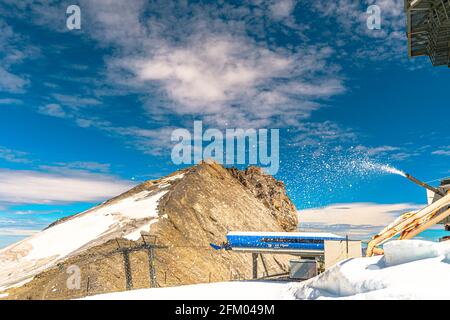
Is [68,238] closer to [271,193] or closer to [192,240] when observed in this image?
[192,240]

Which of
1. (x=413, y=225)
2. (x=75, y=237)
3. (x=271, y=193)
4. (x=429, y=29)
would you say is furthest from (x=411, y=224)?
(x=271, y=193)

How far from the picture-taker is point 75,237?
56438 mm

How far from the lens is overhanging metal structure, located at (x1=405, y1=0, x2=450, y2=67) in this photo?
93.5ft

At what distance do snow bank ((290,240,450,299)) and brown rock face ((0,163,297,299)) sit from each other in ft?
78.6

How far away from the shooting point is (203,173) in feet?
259

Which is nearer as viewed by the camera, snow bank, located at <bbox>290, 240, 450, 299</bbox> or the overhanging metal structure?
snow bank, located at <bbox>290, 240, 450, 299</bbox>

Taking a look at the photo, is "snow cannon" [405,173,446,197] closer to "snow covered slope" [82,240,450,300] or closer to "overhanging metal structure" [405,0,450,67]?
"overhanging metal structure" [405,0,450,67]

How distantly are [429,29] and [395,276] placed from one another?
95.5ft

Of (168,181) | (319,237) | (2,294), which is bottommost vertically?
(2,294)

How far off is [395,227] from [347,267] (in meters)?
9.46

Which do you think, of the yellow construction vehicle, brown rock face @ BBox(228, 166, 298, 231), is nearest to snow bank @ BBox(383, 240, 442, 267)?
the yellow construction vehicle
